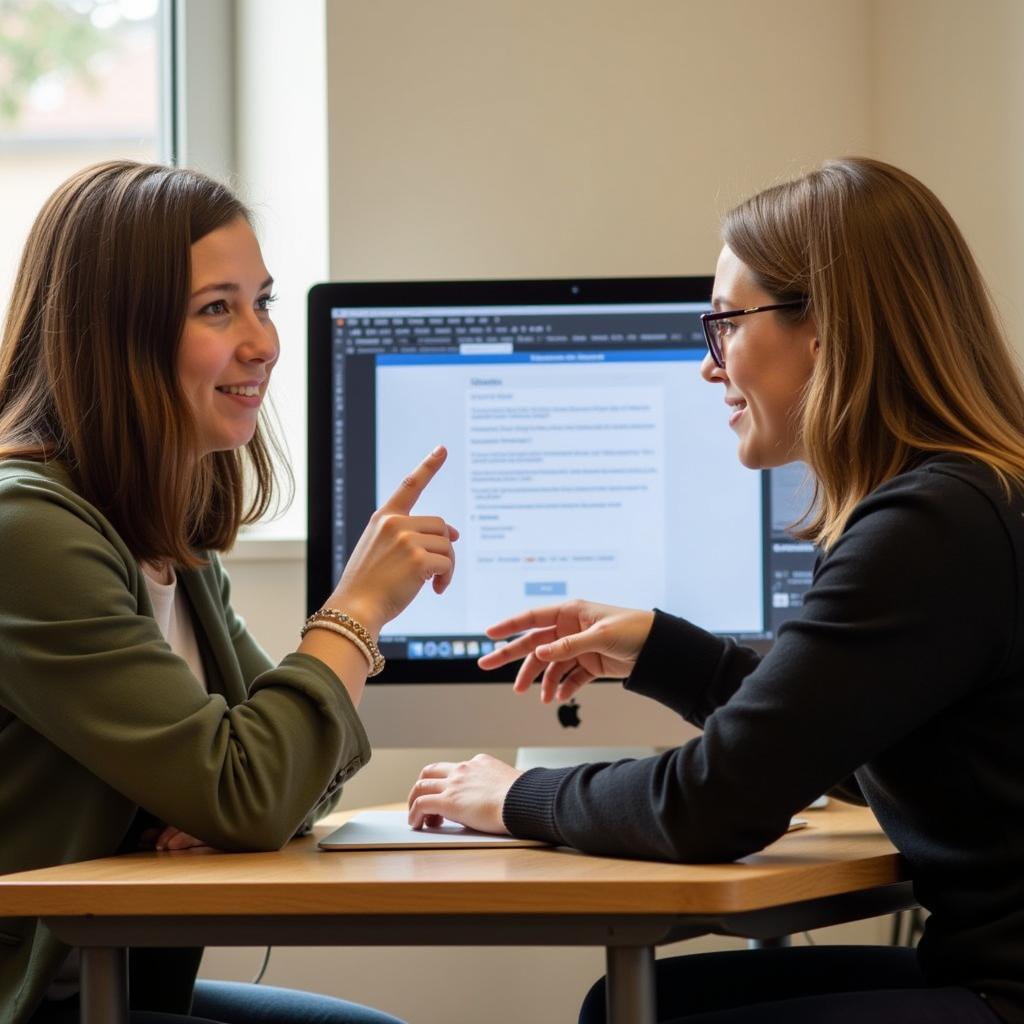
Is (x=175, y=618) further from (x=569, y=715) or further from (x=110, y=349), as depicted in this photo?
(x=569, y=715)

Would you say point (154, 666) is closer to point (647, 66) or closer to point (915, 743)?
point (915, 743)

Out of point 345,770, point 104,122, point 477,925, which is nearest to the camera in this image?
point 477,925

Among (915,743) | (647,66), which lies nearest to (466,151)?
(647,66)

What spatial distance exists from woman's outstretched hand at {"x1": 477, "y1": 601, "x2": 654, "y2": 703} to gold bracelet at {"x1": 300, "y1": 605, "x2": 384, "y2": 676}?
12cm

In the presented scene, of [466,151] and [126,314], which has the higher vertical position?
[466,151]

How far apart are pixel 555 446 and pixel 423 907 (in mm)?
878

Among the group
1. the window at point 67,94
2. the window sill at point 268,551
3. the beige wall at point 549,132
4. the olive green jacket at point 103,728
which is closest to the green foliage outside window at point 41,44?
the window at point 67,94

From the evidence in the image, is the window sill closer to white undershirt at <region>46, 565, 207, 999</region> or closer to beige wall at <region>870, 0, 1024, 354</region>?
white undershirt at <region>46, 565, 207, 999</region>

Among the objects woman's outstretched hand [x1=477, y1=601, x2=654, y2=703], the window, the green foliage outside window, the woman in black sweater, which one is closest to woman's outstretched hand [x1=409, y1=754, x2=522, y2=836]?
the woman in black sweater

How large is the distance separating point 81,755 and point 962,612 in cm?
67

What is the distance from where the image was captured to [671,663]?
1.30 metres

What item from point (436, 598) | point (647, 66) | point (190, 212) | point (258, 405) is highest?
point (647, 66)

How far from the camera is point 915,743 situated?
1.03 metres

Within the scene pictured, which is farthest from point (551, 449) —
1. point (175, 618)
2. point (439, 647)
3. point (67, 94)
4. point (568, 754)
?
point (67, 94)
